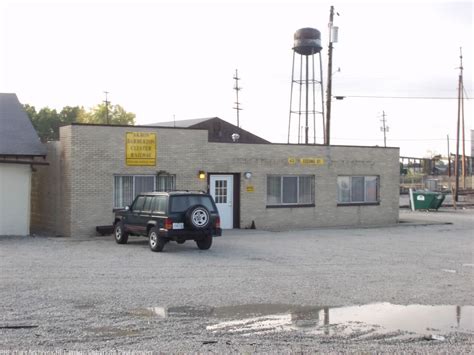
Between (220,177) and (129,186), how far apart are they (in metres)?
3.69

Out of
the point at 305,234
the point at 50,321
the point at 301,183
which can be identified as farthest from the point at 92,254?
the point at 301,183

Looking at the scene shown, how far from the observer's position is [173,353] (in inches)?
284

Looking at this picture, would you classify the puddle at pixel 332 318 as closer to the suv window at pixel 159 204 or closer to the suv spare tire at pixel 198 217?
the suv spare tire at pixel 198 217

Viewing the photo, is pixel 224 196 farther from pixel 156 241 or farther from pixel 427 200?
pixel 427 200

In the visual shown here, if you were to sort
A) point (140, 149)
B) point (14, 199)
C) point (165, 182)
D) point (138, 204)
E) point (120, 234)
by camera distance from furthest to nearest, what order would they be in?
point (165, 182), point (140, 149), point (14, 199), point (120, 234), point (138, 204)

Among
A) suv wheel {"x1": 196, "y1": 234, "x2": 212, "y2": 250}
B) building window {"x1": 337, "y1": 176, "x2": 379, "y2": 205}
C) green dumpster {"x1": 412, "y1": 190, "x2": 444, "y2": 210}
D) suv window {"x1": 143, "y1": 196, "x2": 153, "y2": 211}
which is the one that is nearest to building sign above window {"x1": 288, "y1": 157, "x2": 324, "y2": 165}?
building window {"x1": 337, "y1": 176, "x2": 379, "y2": 205}

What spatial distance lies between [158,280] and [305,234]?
1088cm

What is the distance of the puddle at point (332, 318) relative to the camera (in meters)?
8.52

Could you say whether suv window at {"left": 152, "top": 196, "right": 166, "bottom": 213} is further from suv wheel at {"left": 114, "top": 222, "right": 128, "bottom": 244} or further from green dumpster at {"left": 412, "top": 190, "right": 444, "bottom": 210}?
green dumpster at {"left": 412, "top": 190, "right": 444, "bottom": 210}

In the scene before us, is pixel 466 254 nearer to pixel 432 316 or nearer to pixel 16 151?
pixel 432 316

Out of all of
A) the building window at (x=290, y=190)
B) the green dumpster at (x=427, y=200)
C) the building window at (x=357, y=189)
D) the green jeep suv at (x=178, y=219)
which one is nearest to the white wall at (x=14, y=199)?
the green jeep suv at (x=178, y=219)

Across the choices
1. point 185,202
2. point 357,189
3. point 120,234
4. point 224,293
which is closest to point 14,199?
point 120,234

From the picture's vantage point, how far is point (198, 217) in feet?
53.8

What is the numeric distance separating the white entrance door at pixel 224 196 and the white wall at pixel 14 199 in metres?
6.57
